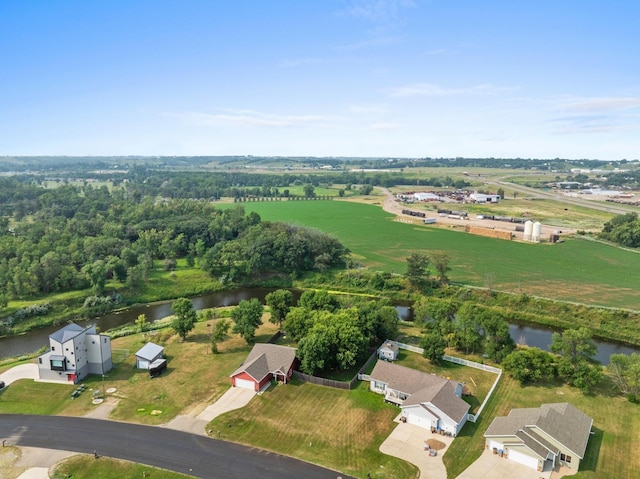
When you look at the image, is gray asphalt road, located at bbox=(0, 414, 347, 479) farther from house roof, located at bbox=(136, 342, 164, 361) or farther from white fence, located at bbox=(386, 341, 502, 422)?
white fence, located at bbox=(386, 341, 502, 422)

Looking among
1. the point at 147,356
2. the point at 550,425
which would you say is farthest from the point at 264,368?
the point at 550,425

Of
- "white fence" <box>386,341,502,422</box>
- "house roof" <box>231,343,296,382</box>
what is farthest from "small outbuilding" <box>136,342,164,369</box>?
"white fence" <box>386,341,502,422</box>

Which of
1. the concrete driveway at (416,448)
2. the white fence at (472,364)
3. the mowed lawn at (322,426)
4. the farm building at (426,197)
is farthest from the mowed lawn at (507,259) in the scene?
the concrete driveway at (416,448)

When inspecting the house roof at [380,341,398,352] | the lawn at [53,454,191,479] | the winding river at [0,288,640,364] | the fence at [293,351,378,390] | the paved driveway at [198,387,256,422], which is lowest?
the winding river at [0,288,640,364]

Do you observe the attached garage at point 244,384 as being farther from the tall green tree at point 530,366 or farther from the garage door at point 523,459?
the tall green tree at point 530,366

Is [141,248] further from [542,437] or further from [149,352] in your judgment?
[542,437]
